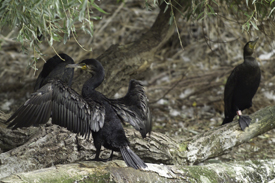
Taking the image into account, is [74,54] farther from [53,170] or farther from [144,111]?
[53,170]

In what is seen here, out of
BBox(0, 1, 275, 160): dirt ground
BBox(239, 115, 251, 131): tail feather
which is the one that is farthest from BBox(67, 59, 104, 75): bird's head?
BBox(0, 1, 275, 160): dirt ground

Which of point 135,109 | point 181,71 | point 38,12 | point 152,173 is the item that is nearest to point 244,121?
point 135,109

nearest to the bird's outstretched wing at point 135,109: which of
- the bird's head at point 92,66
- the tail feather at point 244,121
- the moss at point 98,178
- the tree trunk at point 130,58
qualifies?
the bird's head at point 92,66

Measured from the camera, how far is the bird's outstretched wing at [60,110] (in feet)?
9.93

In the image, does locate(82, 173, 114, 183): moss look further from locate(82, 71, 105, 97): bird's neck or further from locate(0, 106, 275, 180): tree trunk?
locate(82, 71, 105, 97): bird's neck

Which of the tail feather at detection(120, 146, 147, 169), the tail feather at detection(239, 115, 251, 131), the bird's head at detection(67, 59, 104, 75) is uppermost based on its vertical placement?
the bird's head at detection(67, 59, 104, 75)

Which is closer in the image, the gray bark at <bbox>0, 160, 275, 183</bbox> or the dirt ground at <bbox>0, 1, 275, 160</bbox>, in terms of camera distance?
the gray bark at <bbox>0, 160, 275, 183</bbox>

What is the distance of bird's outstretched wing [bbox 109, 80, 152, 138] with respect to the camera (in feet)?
10.8

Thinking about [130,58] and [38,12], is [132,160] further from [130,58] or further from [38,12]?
[130,58]

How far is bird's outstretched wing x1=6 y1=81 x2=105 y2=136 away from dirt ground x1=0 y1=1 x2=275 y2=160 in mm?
2422

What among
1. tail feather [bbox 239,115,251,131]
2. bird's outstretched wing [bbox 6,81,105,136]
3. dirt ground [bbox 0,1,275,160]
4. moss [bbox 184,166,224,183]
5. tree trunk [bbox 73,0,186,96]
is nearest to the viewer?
bird's outstretched wing [bbox 6,81,105,136]

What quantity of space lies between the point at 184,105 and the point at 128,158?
385 centimetres

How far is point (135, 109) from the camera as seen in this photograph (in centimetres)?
343

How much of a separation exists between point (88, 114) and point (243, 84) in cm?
221
